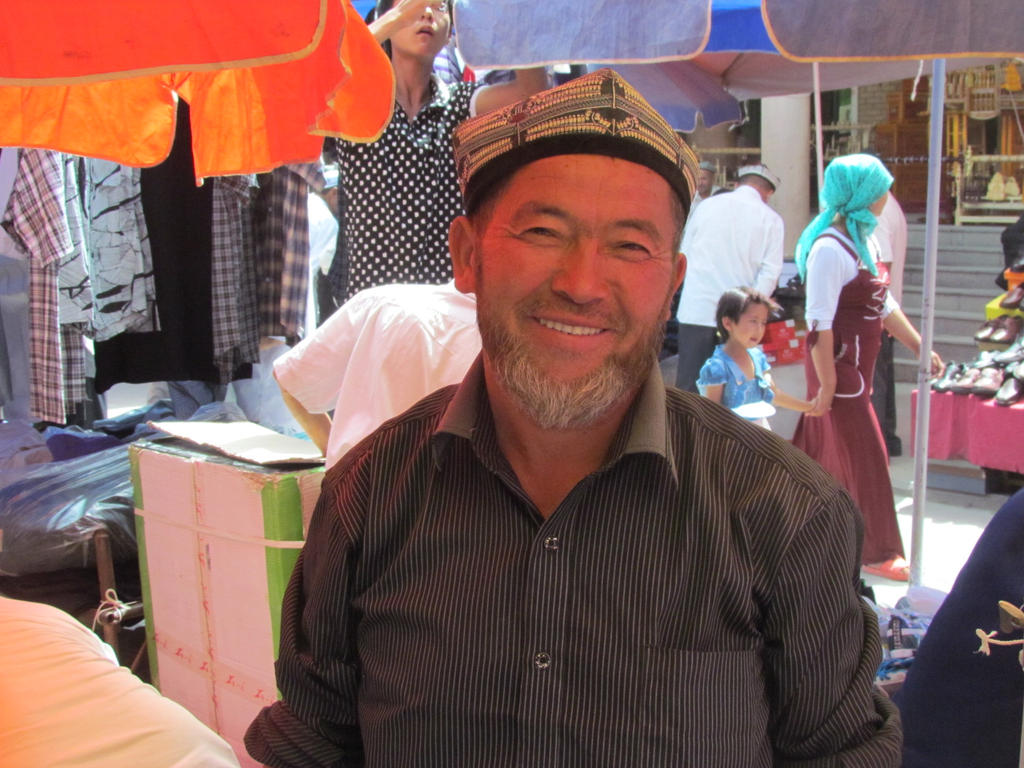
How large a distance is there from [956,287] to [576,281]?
11191 mm

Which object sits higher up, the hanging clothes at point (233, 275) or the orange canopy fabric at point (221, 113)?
the orange canopy fabric at point (221, 113)

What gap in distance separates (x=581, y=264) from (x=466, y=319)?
4.59 feet

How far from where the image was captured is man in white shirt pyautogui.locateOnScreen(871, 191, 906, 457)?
679 cm

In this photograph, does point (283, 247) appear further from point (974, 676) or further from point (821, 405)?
point (974, 676)

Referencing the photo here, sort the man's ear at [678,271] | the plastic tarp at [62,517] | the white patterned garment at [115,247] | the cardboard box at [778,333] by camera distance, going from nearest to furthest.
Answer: the man's ear at [678,271]
the plastic tarp at [62,517]
the white patterned garment at [115,247]
the cardboard box at [778,333]

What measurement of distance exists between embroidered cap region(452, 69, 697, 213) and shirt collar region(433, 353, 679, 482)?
31 centimetres

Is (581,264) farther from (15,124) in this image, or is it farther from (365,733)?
(15,124)

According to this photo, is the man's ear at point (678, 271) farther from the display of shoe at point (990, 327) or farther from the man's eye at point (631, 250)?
the display of shoe at point (990, 327)

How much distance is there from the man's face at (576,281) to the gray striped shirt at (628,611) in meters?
0.08

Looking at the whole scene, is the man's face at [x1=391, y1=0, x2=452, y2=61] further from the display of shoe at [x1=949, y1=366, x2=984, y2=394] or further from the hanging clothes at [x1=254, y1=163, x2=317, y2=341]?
the display of shoe at [x1=949, y1=366, x2=984, y2=394]

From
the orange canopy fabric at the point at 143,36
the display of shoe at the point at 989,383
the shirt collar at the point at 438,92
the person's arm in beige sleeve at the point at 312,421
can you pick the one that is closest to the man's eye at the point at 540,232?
the orange canopy fabric at the point at 143,36

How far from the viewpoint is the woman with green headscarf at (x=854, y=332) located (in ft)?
15.9

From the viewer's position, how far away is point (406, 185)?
348cm

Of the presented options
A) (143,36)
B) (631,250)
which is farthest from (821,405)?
(143,36)
